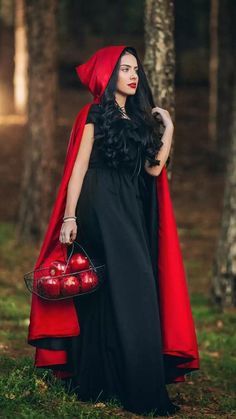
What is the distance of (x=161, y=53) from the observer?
801 centimetres

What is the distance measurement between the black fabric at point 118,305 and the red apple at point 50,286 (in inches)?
14.6

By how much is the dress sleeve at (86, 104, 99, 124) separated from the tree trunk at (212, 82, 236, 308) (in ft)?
18.1

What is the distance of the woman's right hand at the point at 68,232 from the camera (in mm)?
6055

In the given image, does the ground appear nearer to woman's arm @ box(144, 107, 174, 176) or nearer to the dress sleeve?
woman's arm @ box(144, 107, 174, 176)

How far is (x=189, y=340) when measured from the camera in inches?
250

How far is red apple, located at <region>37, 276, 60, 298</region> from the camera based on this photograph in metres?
5.99

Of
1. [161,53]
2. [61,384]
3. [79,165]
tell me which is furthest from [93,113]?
[161,53]

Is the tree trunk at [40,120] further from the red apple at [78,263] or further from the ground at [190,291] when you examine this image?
the red apple at [78,263]

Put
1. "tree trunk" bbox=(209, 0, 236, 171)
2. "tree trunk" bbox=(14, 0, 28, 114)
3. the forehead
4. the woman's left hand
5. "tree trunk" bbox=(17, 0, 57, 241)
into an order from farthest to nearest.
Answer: "tree trunk" bbox=(14, 0, 28, 114) < "tree trunk" bbox=(209, 0, 236, 171) < "tree trunk" bbox=(17, 0, 57, 241) < the woman's left hand < the forehead

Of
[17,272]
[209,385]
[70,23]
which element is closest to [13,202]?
[17,272]

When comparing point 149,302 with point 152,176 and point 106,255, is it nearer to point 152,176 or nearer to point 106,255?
point 106,255

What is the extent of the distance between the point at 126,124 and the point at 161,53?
1998mm

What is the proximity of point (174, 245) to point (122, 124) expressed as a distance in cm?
88

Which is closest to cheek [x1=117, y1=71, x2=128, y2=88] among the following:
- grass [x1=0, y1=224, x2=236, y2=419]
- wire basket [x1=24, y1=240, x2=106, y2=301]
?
wire basket [x1=24, y1=240, x2=106, y2=301]
